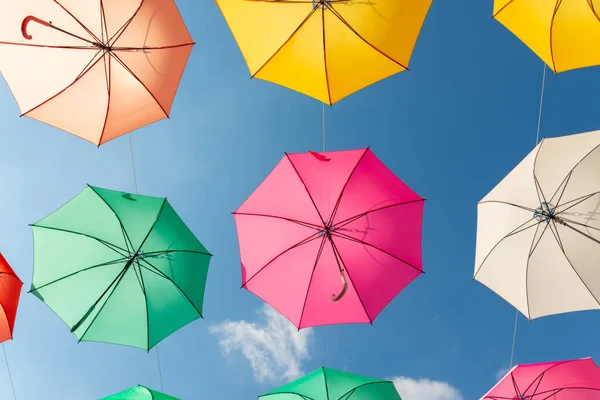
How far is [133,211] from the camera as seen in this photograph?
391 inches

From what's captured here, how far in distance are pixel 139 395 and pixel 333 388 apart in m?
4.58

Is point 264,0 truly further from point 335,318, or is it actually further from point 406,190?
point 335,318

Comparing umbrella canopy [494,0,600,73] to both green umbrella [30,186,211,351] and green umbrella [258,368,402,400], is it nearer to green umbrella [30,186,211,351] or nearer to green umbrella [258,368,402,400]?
green umbrella [258,368,402,400]

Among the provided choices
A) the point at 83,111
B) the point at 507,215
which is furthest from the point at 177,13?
the point at 507,215

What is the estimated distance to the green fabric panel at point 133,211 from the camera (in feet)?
32.1

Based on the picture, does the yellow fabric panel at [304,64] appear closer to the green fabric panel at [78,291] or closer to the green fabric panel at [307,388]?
the green fabric panel at [78,291]

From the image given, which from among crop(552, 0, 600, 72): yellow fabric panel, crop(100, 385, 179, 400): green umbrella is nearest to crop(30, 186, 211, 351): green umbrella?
crop(100, 385, 179, 400): green umbrella

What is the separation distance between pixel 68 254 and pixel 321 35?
7.56m

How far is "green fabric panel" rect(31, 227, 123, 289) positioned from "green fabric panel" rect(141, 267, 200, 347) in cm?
98

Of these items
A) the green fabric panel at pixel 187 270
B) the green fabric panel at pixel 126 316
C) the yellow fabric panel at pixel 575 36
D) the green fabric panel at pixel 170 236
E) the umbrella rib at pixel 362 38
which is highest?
the umbrella rib at pixel 362 38

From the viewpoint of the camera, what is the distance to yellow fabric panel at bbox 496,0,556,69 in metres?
8.95

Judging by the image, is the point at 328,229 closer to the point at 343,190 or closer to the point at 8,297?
the point at 343,190

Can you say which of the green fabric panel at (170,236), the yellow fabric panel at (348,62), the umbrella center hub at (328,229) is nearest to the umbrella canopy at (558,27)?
the yellow fabric panel at (348,62)

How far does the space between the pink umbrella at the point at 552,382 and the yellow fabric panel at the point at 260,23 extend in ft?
31.7
